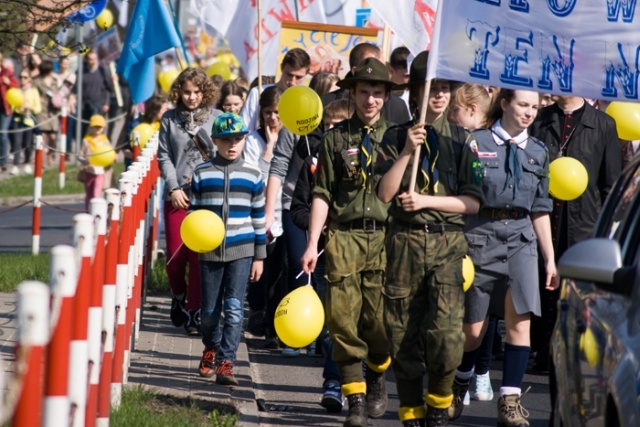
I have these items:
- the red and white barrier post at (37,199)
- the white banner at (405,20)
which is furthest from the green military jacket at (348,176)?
the red and white barrier post at (37,199)

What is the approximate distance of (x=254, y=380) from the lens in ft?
32.6

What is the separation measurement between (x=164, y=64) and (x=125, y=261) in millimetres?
27891

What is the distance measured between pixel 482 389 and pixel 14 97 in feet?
63.6

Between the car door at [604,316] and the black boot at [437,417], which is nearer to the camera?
the car door at [604,316]

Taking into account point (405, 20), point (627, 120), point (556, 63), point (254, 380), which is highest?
point (405, 20)

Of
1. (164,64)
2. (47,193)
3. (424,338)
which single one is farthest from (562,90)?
(164,64)

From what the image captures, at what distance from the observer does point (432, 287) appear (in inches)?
301

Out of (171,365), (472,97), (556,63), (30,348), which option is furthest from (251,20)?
(30,348)

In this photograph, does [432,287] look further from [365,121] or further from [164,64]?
[164,64]

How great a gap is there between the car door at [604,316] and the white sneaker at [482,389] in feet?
10.8

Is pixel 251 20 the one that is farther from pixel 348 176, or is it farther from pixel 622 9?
pixel 622 9

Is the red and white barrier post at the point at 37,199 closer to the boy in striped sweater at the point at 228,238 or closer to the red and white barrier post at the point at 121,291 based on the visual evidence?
the boy in striped sweater at the point at 228,238

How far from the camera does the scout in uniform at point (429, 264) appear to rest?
7.61 m

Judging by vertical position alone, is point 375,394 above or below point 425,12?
below
